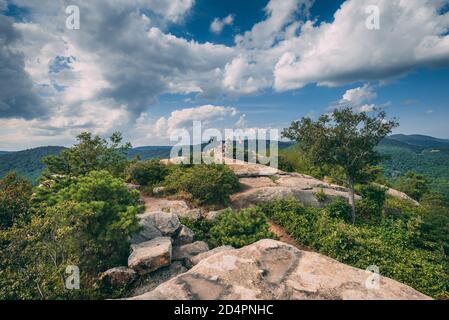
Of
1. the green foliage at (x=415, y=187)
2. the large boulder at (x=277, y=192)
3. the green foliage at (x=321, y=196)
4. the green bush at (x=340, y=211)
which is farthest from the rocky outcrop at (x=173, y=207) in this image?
the green foliage at (x=415, y=187)

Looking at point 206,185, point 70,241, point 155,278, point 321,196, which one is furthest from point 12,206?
point 321,196

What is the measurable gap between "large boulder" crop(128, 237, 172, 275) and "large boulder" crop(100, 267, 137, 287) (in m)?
0.32

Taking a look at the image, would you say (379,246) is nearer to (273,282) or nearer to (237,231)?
(237,231)

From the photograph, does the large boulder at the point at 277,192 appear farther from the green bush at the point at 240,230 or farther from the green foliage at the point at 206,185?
the green bush at the point at 240,230

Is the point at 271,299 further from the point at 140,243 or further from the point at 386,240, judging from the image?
the point at 386,240

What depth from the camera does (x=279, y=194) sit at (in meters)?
22.8

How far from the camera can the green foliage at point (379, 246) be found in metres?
12.7

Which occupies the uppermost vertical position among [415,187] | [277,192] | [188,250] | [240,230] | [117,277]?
[277,192]

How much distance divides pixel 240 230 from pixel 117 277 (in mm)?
7046

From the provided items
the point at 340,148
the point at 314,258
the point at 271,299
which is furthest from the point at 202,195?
the point at 271,299

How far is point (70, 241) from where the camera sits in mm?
10391

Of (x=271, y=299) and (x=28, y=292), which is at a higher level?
(x=271, y=299)

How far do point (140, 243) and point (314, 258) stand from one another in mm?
8900

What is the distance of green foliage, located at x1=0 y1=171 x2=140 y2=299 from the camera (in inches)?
357
